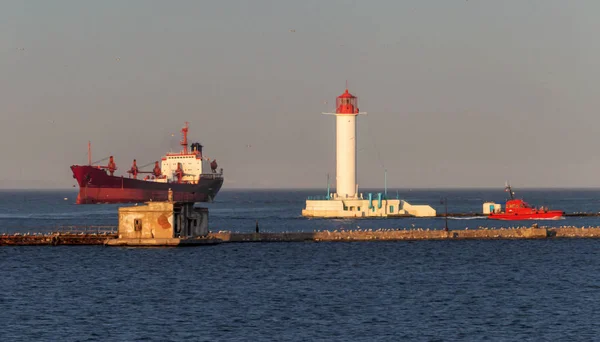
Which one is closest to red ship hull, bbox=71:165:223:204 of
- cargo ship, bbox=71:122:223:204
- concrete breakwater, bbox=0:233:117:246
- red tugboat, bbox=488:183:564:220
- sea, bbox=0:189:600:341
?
cargo ship, bbox=71:122:223:204

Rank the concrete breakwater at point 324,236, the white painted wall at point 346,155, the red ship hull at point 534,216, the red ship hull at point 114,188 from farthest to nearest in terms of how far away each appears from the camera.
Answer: the red ship hull at point 114,188, the white painted wall at point 346,155, the red ship hull at point 534,216, the concrete breakwater at point 324,236

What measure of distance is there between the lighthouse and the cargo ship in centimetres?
5375

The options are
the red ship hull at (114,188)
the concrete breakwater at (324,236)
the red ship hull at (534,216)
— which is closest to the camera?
the concrete breakwater at (324,236)

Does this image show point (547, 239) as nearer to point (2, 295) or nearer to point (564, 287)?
point (564, 287)

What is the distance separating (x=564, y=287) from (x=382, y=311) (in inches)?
538

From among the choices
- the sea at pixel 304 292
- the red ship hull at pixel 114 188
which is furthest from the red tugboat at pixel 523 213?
the red ship hull at pixel 114 188

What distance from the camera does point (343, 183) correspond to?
367 ft

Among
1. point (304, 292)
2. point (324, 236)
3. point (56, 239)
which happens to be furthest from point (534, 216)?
point (304, 292)

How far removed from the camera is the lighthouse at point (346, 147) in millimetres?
111750

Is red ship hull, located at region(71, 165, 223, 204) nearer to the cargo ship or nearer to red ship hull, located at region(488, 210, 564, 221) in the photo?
the cargo ship

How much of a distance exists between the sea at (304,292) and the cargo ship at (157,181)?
9334 centimetres

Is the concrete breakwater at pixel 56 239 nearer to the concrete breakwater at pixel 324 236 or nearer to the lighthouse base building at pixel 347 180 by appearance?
the concrete breakwater at pixel 324 236

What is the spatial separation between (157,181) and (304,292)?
5238 inches

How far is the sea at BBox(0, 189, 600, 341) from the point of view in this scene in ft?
129
